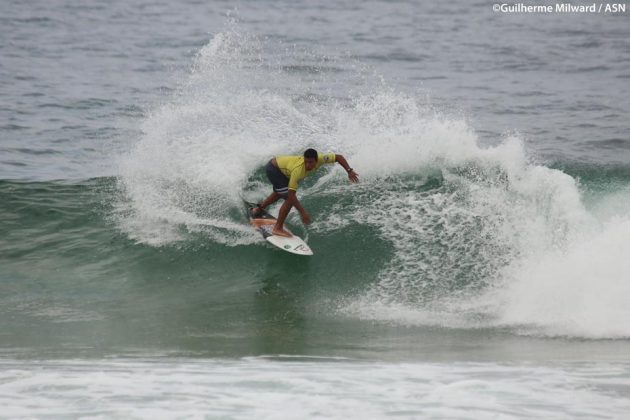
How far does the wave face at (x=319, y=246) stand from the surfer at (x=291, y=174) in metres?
0.59

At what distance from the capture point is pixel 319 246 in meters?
11.9

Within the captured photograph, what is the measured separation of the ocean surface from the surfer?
61cm

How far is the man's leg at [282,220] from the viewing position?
11.4 m

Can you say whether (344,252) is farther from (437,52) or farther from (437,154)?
(437,52)

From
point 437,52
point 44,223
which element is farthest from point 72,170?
point 437,52

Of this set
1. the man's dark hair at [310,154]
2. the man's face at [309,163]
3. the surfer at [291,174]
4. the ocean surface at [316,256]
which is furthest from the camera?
the surfer at [291,174]

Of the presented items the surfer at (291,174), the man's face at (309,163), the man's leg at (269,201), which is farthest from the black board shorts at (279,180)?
the man's face at (309,163)

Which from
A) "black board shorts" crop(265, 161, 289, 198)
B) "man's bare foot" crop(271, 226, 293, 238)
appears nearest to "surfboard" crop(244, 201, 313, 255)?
"man's bare foot" crop(271, 226, 293, 238)

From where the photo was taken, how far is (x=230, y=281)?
36.4ft

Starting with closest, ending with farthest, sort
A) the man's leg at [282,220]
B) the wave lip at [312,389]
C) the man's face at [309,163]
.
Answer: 1. the wave lip at [312,389]
2. the man's face at [309,163]
3. the man's leg at [282,220]

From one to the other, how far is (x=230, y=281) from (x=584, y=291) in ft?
14.6

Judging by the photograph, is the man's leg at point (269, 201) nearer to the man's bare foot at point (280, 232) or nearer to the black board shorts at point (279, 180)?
the black board shorts at point (279, 180)

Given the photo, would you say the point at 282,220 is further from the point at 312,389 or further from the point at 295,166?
the point at 312,389

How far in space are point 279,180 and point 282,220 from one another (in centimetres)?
57
